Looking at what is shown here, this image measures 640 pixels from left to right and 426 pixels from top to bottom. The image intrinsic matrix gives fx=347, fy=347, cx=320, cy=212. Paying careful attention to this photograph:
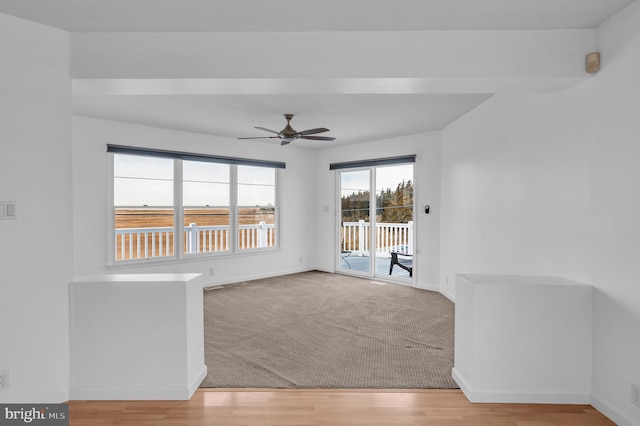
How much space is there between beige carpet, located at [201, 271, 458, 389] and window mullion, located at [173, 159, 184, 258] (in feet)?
2.83

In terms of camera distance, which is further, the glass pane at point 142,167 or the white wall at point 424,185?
the white wall at point 424,185

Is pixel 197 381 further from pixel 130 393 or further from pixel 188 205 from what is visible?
pixel 188 205

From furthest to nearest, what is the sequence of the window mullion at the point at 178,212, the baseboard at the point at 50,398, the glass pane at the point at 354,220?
1. the glass pane at the point at 354,220
2. the window mullion at the point at 178,212
3. the baseboard at the point at 50,398

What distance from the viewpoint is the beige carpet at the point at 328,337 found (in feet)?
8.66

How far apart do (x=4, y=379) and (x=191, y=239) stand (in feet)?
11.4

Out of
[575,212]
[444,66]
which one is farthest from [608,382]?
[444,66]

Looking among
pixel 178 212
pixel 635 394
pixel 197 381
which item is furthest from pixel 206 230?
pixel 635 394

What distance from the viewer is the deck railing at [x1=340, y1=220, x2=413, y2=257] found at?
610 centimetres

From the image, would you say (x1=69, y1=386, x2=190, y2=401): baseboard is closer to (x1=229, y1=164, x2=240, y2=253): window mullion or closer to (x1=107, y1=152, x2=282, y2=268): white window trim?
(x1=107, y1=152, x2=282, y2=268): white window trim

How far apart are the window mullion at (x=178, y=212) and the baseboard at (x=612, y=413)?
503cm

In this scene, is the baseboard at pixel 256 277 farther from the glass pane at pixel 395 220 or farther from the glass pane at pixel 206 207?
the glass pane at pixel 395 220

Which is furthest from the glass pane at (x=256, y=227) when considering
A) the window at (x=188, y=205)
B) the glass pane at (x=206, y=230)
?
the glass pane at (x=206, y=230)

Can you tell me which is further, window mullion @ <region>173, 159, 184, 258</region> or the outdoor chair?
the outdoor chair

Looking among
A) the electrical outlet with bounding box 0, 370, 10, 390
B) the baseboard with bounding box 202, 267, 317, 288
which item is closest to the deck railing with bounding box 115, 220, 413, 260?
the baseboard with bounding box 202, 267, 317, 288
